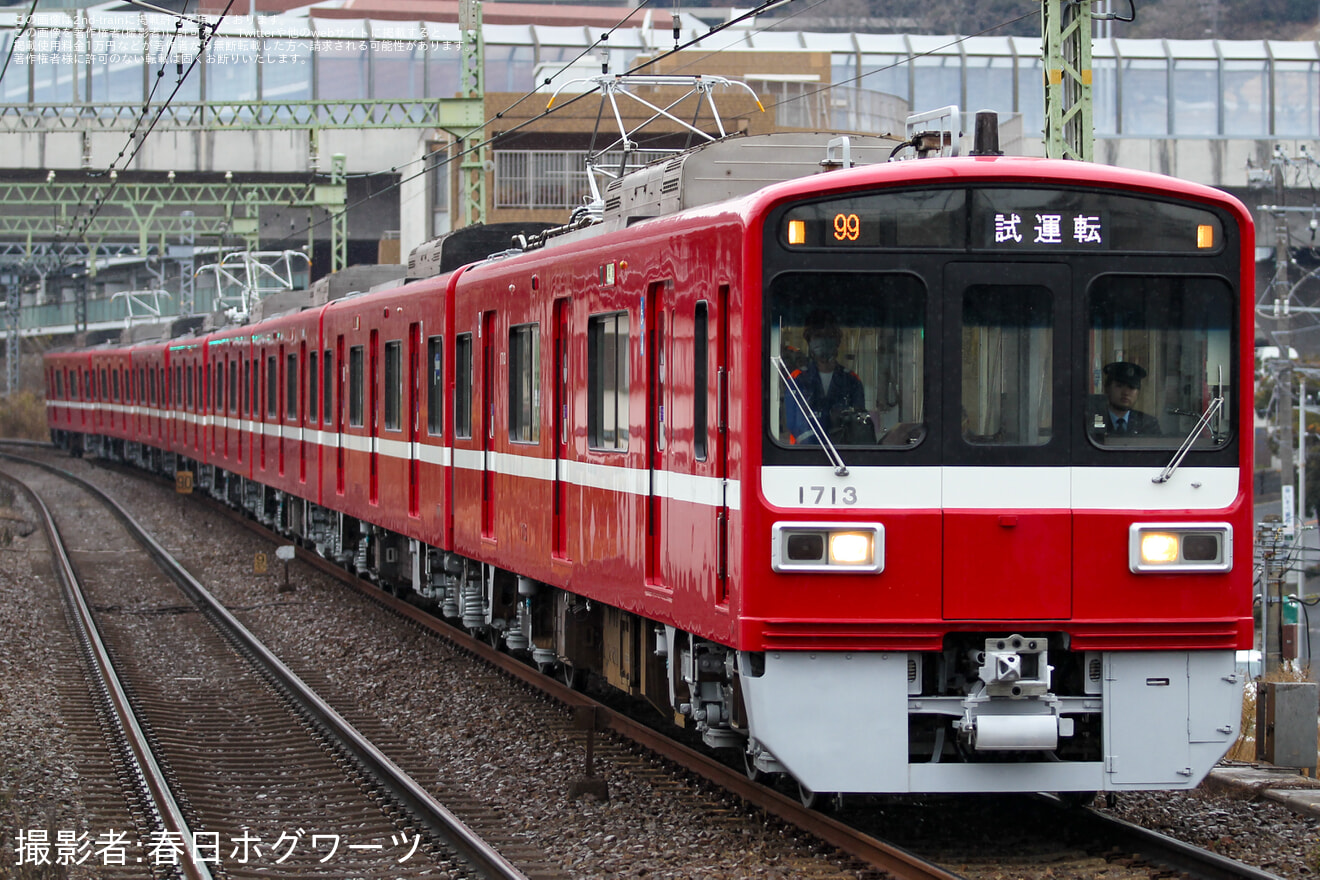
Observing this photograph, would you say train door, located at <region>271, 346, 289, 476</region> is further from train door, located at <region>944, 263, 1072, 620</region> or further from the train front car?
train door, located at <region>944, 263, 1072, 620</region>

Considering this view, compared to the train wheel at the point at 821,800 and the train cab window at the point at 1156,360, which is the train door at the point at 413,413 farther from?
the train cab window at the point at 1156,360

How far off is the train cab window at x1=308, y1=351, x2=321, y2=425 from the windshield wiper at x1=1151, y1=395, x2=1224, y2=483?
12.1 metres

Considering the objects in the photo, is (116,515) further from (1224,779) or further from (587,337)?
(1224,779)

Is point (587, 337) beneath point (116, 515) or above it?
above

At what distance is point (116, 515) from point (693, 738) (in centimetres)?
1877

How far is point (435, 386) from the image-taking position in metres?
12.6

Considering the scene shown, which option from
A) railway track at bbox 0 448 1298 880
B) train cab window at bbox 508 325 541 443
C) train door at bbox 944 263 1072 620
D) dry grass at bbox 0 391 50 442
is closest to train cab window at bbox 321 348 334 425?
train cab window at bbox 508 325 541 443

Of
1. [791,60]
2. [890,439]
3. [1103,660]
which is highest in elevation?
[791,60]

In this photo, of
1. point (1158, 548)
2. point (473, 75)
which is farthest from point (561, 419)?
point (473, 75)

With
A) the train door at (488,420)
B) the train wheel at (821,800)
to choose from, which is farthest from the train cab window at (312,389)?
the train wheel at (821,800)

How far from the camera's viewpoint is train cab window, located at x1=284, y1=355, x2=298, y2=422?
18938mm

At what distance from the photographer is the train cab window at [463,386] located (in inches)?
458

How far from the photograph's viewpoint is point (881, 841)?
21.4 feet

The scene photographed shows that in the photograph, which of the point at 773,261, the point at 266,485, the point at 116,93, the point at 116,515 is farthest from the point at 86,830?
the point at 116,93
